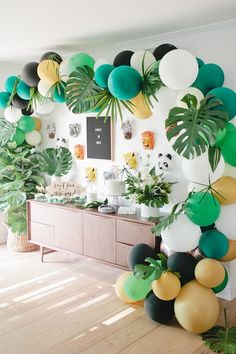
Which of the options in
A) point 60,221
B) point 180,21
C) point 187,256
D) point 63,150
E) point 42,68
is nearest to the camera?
point 187,256

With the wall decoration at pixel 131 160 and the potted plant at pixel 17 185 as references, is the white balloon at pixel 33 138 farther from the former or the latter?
the wall decoration at pixel 131 160

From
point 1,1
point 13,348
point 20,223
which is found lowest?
point 13,348

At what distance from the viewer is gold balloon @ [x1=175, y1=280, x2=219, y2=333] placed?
8.24 feet

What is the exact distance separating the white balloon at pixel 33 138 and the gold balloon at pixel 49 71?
128 centimetres

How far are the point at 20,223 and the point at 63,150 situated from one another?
1.01 m

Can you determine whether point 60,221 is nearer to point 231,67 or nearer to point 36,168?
point 36,168

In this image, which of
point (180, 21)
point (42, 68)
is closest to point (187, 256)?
point (180, 21)

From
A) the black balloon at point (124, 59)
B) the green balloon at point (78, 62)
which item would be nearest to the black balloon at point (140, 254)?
the black balloon at point (124, 59)

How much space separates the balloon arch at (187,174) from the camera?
95.1 inches

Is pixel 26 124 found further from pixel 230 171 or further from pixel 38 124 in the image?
pixel 230 171

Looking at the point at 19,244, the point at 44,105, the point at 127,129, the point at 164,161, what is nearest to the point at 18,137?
the point at 44,105

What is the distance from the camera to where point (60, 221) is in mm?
3922

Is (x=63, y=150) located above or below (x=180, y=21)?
below

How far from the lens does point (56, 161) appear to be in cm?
437
